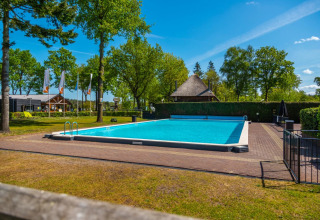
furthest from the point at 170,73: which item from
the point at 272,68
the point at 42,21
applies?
the point at 42,21

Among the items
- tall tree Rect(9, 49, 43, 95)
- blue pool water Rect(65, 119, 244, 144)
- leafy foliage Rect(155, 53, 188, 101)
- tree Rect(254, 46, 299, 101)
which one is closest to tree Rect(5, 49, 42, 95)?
tall tree Rect(9, 49, 43, 95)

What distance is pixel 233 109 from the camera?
3036 centimetres

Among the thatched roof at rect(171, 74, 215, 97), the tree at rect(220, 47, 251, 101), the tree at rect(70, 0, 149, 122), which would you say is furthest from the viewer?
the tree at rect(220, 47, 251, 101)

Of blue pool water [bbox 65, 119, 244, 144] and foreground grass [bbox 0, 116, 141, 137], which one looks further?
foreground grass [bbox 0, 116, 141, 137]

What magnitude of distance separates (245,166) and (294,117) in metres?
25.4

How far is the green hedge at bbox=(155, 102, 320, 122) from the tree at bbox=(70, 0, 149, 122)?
1377 cm

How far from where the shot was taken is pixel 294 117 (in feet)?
86.9

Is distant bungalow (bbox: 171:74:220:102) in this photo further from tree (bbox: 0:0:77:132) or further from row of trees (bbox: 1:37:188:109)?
tree (bbox: 0:0:77:132)

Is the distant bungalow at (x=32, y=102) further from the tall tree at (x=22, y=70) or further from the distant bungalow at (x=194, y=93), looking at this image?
the distant bungalow at (x=194, y=93)

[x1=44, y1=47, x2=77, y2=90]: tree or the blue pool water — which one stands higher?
[x1=44, y1=47, x2=77, y2=90]: tree

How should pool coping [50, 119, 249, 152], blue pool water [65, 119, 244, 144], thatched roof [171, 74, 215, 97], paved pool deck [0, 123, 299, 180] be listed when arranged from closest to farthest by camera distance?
paved pool deck [0, 123, 299, 180] → pool coping [50, 119, 249, 152] → blue pool water [65, 119, 244, 144] → thatched roof [171, 74, 215, 97]

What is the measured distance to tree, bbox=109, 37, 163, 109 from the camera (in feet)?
137

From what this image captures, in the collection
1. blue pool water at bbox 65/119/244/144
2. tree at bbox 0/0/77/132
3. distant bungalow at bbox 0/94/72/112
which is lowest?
blue pool water at bbox 65/119/244/144

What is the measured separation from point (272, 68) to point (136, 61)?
3570cm
